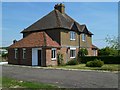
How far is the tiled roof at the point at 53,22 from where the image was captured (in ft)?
130

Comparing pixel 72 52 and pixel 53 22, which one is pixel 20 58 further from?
pixel 72 52

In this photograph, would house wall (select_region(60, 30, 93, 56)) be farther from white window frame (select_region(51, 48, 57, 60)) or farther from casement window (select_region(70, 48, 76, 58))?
white window frame (select_region(51, 48, 57, 60))

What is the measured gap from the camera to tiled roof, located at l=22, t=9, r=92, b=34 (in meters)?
39.6

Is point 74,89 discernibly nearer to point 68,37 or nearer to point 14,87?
point 14,87

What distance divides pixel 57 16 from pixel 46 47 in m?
9.48

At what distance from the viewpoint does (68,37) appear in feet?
132

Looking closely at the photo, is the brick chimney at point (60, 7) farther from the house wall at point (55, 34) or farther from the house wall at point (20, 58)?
the house wall at point (20, 58)

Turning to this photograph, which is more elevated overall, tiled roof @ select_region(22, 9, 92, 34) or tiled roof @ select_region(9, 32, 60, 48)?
tiled roof @ select_region(22, 9, 92, 34)

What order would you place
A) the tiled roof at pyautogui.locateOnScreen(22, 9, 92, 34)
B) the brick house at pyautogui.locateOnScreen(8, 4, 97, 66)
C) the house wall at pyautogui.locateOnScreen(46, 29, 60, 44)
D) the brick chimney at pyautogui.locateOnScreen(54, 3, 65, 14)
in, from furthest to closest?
the brick chimney at pyautogui.locateOnScreen(54, 3, 65, 14) → the tiled roof at pyautogui.locateOnScreen(22, 9, 92, 34) → the house wall at pyautogui.locateOnScreen(46, 29, 60, 44) → the brick house at pyautogui.locateOnScreen(8, 4, 97, 66)

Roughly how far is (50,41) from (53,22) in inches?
200

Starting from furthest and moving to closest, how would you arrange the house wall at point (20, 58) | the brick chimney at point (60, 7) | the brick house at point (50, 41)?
1. the brick chimney at point (60, 7)
2. the house wall at point (20, 58)
3. the brick house at point (50, 41)

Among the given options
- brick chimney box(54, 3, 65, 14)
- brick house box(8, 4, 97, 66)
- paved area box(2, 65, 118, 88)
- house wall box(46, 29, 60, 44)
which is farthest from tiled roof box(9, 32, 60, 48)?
paved area box(2, 65, 118, 88)

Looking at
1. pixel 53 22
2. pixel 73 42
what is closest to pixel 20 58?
pixel 53 22

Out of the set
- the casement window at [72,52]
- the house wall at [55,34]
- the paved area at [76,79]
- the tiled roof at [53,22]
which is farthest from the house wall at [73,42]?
the paved area at [76,79]
